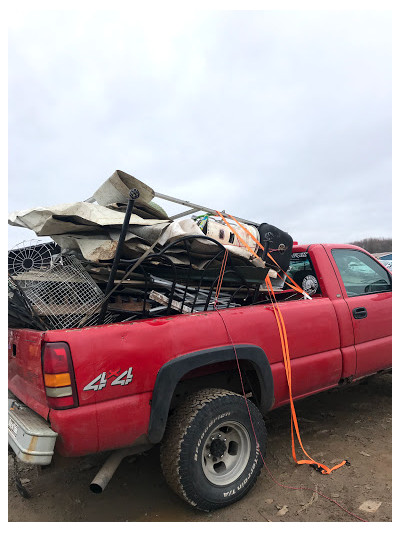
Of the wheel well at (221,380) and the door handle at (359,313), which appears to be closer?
the wheel well at (221,380)

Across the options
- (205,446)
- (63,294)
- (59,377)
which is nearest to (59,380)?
(59,377)

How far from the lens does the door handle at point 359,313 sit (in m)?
3.60

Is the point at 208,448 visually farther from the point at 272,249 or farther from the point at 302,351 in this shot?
the point at 272,249

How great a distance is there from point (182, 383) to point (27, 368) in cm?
111

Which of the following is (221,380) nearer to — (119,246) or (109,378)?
(109,378)

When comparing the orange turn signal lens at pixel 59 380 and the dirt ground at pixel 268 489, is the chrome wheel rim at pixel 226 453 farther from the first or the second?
the orange turn signal lens at pixel 59 380

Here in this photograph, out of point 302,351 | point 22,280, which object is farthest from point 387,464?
point 22,280

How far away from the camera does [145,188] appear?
289 cm

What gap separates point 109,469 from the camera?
2381 millimetres

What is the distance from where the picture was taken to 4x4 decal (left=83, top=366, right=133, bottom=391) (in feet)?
7.15

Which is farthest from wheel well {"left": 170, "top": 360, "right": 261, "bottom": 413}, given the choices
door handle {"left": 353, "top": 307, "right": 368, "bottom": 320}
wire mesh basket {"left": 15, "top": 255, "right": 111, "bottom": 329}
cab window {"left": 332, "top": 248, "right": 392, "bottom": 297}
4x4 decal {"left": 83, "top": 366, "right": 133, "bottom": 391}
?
cab window {"left": 332, "top": 248, "right": 392, "bottom": 297}

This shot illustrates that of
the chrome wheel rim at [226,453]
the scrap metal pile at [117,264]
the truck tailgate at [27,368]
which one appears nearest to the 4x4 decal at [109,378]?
the truck tailgate at [27,368]

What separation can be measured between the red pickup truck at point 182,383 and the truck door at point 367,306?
78 mm

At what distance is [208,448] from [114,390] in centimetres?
89
